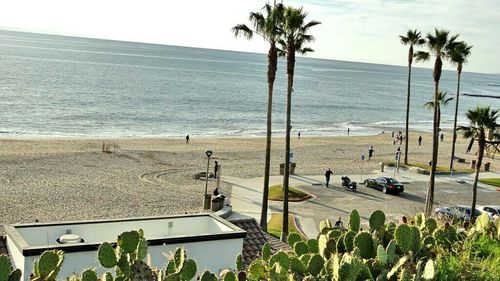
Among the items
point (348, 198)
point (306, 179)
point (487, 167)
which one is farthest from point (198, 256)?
point (487, 167)

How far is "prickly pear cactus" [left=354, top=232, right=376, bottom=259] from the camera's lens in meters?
6.39

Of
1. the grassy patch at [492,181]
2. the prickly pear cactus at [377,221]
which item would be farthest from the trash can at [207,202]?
the grassy patch at [492,181]

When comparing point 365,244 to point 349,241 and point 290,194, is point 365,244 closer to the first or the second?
point 349,241

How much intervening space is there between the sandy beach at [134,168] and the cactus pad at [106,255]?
Answer: 80.7ft

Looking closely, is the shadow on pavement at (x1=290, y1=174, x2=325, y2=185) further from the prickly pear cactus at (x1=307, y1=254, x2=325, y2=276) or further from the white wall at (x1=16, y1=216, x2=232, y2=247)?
the prickly pear cactus at (x1=307, y1=254, x2=325, y2=276)

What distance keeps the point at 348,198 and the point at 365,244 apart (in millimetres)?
31056

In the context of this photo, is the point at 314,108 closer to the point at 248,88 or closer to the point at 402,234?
the point at 248,88

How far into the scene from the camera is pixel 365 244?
6.42 m

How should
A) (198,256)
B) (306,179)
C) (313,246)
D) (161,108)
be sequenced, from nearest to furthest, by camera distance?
(313,246), (198,256), (306,179), (161,108)

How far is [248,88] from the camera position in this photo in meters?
154

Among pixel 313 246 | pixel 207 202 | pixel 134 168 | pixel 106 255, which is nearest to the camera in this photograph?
pixel 106 255

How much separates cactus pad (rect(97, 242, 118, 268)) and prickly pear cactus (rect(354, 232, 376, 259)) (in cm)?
266

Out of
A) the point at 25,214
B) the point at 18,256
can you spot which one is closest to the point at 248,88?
the point at 25,214

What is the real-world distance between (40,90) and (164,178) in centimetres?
7229
